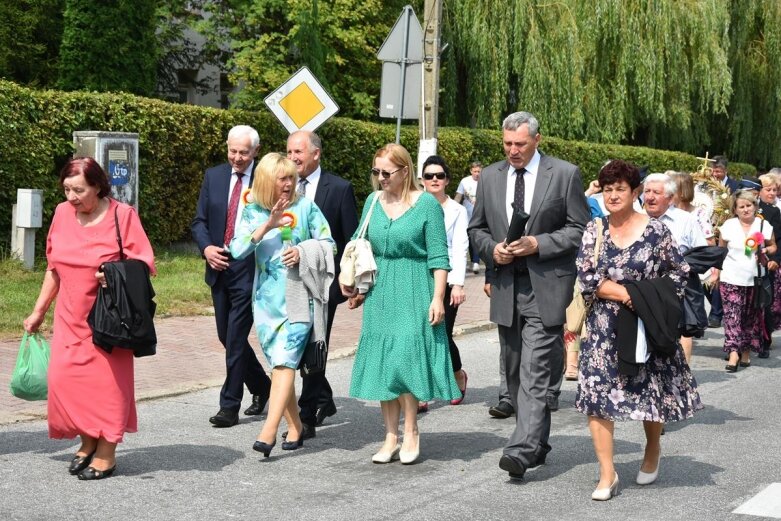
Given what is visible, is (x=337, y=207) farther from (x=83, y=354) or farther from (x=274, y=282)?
(x=83, y=354)

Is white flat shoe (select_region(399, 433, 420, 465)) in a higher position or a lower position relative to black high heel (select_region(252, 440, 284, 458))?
lower

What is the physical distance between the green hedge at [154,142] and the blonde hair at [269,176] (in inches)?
311

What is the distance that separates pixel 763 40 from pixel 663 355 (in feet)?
91.4

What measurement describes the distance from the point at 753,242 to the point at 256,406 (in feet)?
18.9

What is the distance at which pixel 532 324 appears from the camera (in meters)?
6.93

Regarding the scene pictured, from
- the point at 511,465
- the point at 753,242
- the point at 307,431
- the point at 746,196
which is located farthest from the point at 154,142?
the point at 511,465

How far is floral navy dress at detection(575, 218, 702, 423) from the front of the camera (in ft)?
20.8

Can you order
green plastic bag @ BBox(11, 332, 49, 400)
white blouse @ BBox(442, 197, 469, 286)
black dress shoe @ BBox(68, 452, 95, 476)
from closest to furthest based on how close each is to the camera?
black dress shoe @ BBox(68, 452, 95, 476) < green plastic bag @ BBox(11, 332, 49, 400) < white blouse @ BBox(442, 197, 469, 286)

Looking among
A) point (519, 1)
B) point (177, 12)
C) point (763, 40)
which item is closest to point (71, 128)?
point (519, 1)

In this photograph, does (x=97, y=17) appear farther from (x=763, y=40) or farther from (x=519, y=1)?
(x=763, y=40)

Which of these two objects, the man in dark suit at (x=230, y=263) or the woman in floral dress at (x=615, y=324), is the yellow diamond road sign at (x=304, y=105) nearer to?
the man in dark suit at (x=230, y=263)

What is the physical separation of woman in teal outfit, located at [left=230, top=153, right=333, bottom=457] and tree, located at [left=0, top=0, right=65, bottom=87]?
699 inches

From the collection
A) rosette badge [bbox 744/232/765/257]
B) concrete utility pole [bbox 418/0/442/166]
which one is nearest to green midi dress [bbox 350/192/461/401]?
rosette badge [bbox 744/232/765/257]

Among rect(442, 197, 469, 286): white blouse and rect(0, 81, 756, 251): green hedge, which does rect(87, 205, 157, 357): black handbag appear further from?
rect(0, 81, 756, 251): green hedge
